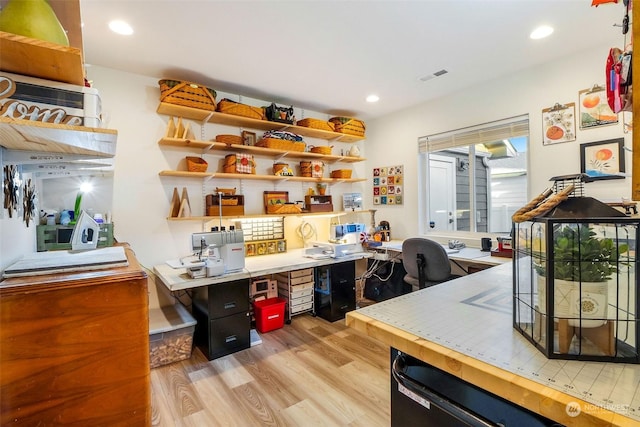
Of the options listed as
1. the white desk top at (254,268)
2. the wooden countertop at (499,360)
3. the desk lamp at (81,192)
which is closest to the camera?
the wooden countertop at (499,360)

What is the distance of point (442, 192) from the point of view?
4648 mm

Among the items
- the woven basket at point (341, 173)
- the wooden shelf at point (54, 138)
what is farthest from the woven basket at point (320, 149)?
the wooden shelf at point (54, 138)

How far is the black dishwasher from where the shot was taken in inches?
28.4

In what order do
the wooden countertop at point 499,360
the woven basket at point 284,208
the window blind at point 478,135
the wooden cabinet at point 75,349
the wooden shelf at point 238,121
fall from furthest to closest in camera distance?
the woven basket at point 284,208
the window blind at point 478,135
the wooden shelf at point 238,121
the wooden cabinet at point 75,349
the wooden countertop at point 499,360

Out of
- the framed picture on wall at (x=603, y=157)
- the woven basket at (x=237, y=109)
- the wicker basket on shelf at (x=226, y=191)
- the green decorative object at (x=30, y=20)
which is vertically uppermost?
the woven basket at (x=237, y=109)

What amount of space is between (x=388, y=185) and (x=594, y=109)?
7.17 ft

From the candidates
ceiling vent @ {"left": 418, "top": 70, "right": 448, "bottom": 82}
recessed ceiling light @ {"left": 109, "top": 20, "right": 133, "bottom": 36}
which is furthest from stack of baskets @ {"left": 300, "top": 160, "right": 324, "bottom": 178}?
recessed ceiling light @ {"left": 109, "top": 20, "right": 133, "bottom": 36}

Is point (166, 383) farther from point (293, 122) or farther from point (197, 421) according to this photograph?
point (293, 122)

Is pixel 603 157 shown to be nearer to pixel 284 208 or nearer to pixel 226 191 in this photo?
pixel 284 208

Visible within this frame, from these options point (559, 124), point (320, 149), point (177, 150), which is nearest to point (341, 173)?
point (320, 149)

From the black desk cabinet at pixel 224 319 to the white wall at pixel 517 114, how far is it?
2.31 meters

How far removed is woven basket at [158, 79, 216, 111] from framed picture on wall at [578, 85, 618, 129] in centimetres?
320

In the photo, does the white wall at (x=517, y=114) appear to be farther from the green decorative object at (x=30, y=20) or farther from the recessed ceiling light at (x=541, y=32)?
the green decorative object at (x=30, y=20)

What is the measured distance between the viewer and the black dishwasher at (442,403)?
2.37ft
